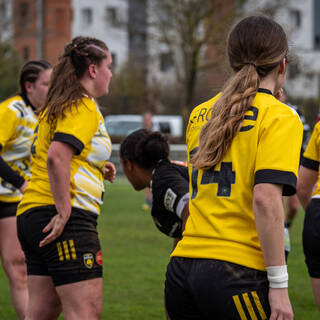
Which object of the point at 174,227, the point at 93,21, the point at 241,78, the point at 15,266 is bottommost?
the point at 15,266

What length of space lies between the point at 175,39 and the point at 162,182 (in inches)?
1173

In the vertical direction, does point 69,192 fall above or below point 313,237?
above

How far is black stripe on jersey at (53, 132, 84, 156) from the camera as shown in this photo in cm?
402

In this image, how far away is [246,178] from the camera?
2.88 meters

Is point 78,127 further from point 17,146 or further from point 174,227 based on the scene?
point 17,146

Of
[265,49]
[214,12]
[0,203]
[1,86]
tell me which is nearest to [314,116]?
[214,12]

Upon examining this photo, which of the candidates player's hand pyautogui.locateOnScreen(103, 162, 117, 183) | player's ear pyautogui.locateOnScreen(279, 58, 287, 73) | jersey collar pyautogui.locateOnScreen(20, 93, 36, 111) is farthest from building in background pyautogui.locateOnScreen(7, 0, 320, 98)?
player's ear pyautogui.locateOnScreen(279, 58, 287, 73)

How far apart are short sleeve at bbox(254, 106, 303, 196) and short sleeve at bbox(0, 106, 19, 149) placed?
316cm

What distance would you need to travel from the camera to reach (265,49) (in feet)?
9.65

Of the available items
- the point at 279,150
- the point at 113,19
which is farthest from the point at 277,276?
the point at 113,19

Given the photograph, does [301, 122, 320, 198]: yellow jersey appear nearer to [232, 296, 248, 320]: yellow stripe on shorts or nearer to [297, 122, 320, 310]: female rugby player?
[297, 122, 320, 310]: female rugby player

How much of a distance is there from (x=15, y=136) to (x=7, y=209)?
2.07 ft

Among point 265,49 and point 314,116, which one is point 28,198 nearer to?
point 265,49

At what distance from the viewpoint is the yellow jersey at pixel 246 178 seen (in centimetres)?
279
